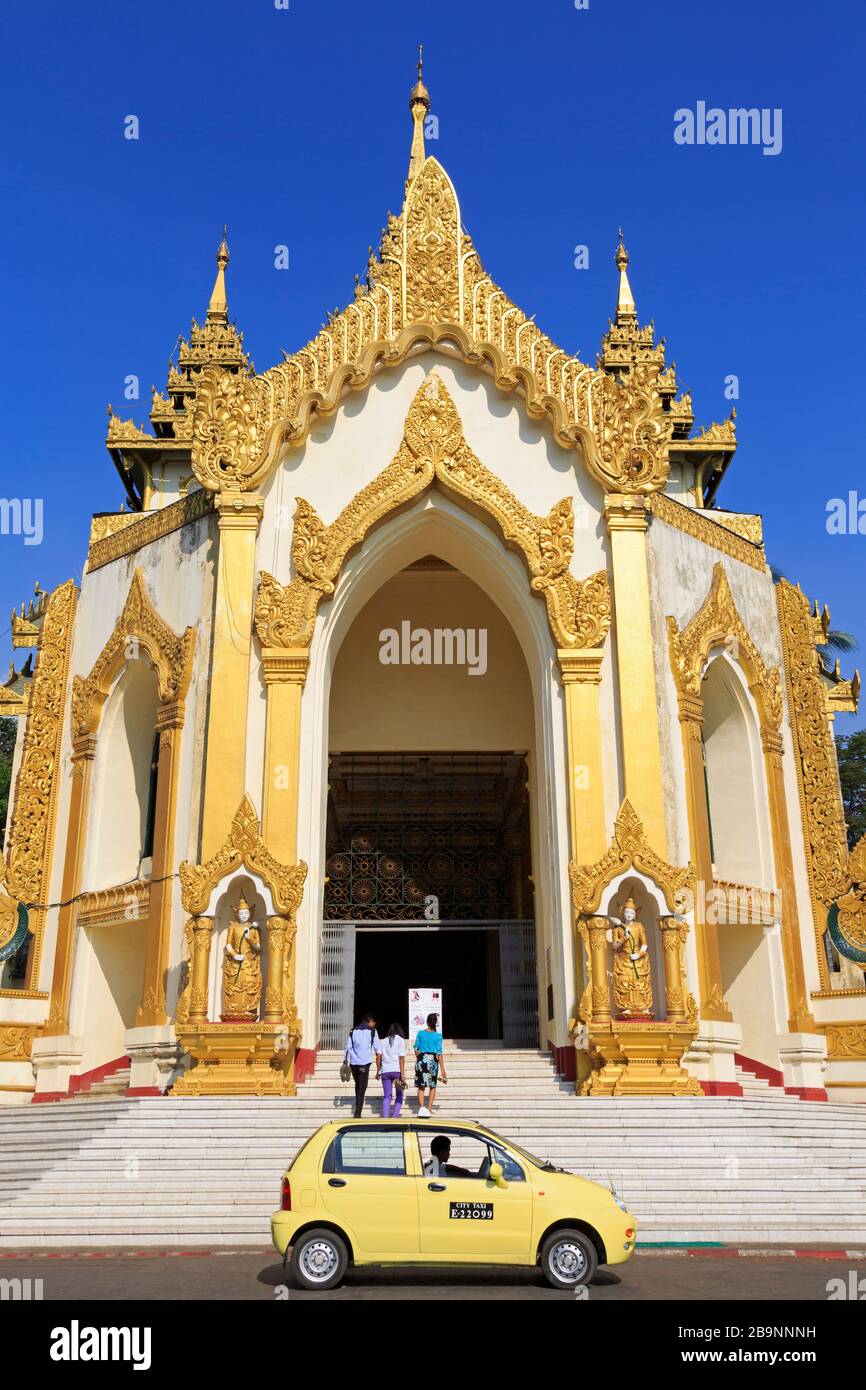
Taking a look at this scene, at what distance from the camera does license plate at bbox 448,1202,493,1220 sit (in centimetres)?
683

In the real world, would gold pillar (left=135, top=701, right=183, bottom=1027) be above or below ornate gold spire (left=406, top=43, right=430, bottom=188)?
below

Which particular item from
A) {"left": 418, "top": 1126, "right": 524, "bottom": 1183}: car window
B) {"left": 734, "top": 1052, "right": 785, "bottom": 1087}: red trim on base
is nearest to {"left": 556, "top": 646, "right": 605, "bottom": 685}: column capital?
{"left": 734, "top": 1052, "right": 785, "bottom": 1087}: red trim on base

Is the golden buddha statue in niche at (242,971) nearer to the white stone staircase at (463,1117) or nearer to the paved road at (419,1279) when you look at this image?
the white stone staircase at (463,1117)

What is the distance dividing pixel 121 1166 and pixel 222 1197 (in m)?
1.19

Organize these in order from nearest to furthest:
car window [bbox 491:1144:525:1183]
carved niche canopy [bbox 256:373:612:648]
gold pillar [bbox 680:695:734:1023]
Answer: car window [bbox 491:1144:525:1183], gold pillar [bbox 680:695:734:1023], carved niche canopy [bbox 256:373:612:648]

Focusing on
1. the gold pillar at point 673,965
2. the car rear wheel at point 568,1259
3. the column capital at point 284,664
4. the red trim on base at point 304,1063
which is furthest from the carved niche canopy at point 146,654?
the car rear wheel at point 568,1259

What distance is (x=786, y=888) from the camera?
1652 cm

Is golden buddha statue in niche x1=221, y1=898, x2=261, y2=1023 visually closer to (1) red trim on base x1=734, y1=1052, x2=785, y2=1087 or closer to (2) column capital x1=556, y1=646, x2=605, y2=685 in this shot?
(2) column capital x1=556, y1=646, x2=605, y2=685

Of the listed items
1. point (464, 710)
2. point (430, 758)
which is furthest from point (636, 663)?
point (430, 758)

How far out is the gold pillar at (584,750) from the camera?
14.1 metres

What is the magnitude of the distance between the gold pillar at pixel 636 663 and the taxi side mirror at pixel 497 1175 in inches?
291

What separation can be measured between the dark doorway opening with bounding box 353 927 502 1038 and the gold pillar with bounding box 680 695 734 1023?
31.5ft
